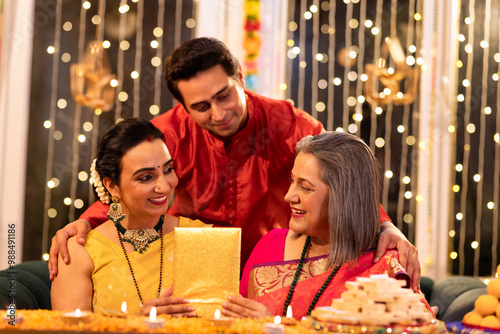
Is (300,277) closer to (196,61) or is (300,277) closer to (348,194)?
(348,194)

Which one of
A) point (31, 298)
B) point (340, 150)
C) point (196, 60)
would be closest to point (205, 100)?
point (196, 60)

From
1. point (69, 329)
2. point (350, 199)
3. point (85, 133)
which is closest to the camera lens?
point (69, 329)

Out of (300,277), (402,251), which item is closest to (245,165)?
(300,277)

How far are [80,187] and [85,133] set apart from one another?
0.48 meters

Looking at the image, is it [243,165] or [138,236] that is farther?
[243,165]

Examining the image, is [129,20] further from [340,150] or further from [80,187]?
[340,150]

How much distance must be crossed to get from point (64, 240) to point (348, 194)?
1203 mm

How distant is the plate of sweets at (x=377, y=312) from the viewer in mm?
1697

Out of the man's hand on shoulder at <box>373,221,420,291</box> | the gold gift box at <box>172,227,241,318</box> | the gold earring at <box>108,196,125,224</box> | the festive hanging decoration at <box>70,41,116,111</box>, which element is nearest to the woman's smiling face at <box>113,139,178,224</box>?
the gold earring at <box>108,196,125,224</box>

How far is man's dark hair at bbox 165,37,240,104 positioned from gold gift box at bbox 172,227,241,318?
3.79 feet

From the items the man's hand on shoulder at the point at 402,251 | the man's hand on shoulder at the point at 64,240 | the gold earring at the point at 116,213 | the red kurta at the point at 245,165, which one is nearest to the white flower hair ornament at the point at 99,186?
the gold earring at the point at 116,213

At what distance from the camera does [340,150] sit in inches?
94.7

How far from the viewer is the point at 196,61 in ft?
9.71

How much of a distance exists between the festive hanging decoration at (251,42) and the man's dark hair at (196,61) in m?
2.24
